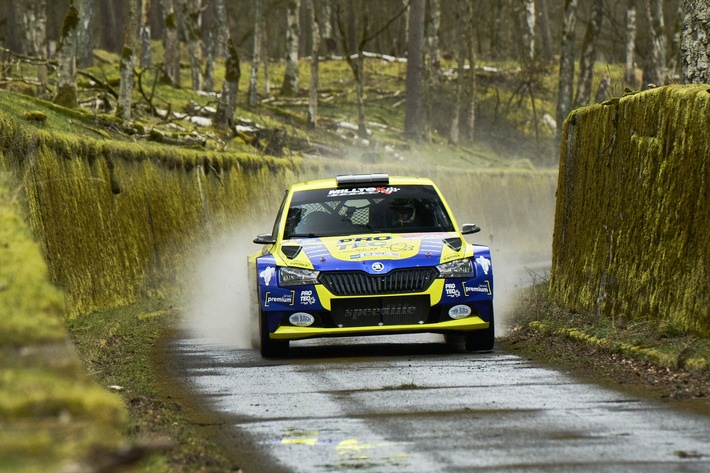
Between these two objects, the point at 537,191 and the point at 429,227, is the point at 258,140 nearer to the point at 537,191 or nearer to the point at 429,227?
the point at 537,191

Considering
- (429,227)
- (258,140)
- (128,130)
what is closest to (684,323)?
(429,227)

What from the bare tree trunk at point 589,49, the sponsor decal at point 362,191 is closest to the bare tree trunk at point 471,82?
the bare tree trunk at point 589,49

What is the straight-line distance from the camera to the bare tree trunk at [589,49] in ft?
147

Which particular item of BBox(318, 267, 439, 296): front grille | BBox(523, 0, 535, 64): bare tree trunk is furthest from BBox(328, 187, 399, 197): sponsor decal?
BBox(523, 0, 535, 64): bare tree trunk

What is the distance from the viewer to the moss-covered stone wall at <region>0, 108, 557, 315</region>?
1594 cm

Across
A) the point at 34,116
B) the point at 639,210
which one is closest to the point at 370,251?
the point at 639,210

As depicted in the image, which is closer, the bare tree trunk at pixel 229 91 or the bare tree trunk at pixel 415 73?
the bare tree trunk at pixel 229 91

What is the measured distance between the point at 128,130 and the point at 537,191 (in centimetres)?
2048

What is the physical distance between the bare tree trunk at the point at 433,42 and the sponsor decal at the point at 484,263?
41.7m

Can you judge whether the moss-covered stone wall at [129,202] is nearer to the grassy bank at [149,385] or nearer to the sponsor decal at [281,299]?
the grassy bank at [149,385]

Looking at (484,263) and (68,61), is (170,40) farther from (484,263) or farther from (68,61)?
(484,263)

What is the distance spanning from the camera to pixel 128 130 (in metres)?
25.0

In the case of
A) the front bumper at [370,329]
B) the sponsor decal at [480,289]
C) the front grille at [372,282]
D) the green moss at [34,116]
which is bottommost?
the front bumper at [370,329]

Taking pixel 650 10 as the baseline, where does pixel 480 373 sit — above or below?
below
